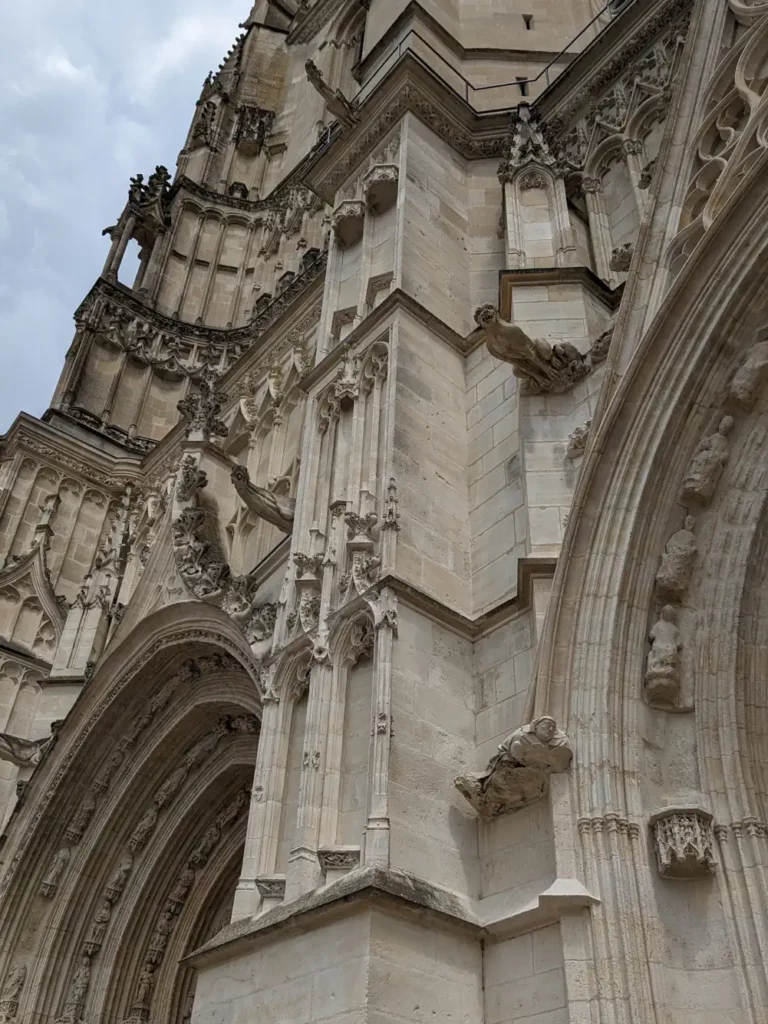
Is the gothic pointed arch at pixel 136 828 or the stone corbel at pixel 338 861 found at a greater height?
the gothic pointed arch at pixel 136 828

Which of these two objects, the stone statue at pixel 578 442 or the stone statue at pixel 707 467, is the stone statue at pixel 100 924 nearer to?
the stone statue at pixel 578 442

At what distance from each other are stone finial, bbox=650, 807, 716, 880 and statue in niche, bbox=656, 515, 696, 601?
3.97ft

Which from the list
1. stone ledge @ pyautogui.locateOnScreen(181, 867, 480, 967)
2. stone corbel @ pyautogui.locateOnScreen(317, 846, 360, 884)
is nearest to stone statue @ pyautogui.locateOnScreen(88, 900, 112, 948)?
stone ledge @ pyautogui.locateOnScreen(181, 867, 480, 967)

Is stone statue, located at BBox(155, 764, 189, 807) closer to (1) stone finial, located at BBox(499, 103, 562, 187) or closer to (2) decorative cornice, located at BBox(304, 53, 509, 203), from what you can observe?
(2) decorative cornice, located at BBox(304, 53, 509, 203)

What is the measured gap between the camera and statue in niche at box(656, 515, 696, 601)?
5.10 meters

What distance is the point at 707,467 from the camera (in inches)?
207

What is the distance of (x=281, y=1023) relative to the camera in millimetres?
4492

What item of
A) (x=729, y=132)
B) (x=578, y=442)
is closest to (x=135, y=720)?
(x=578, y=442)

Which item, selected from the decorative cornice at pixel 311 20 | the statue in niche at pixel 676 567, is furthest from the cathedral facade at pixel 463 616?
the decorative cornice at pixel 311 20

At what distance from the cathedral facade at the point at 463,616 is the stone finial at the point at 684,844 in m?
0.02

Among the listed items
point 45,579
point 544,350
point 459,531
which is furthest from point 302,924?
point 45,579

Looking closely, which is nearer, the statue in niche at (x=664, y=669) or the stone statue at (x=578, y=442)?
the statue in niche at (x=664, y=669)

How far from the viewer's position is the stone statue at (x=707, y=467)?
17.2ft

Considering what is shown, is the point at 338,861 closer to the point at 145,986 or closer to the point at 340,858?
the point at 340,858
